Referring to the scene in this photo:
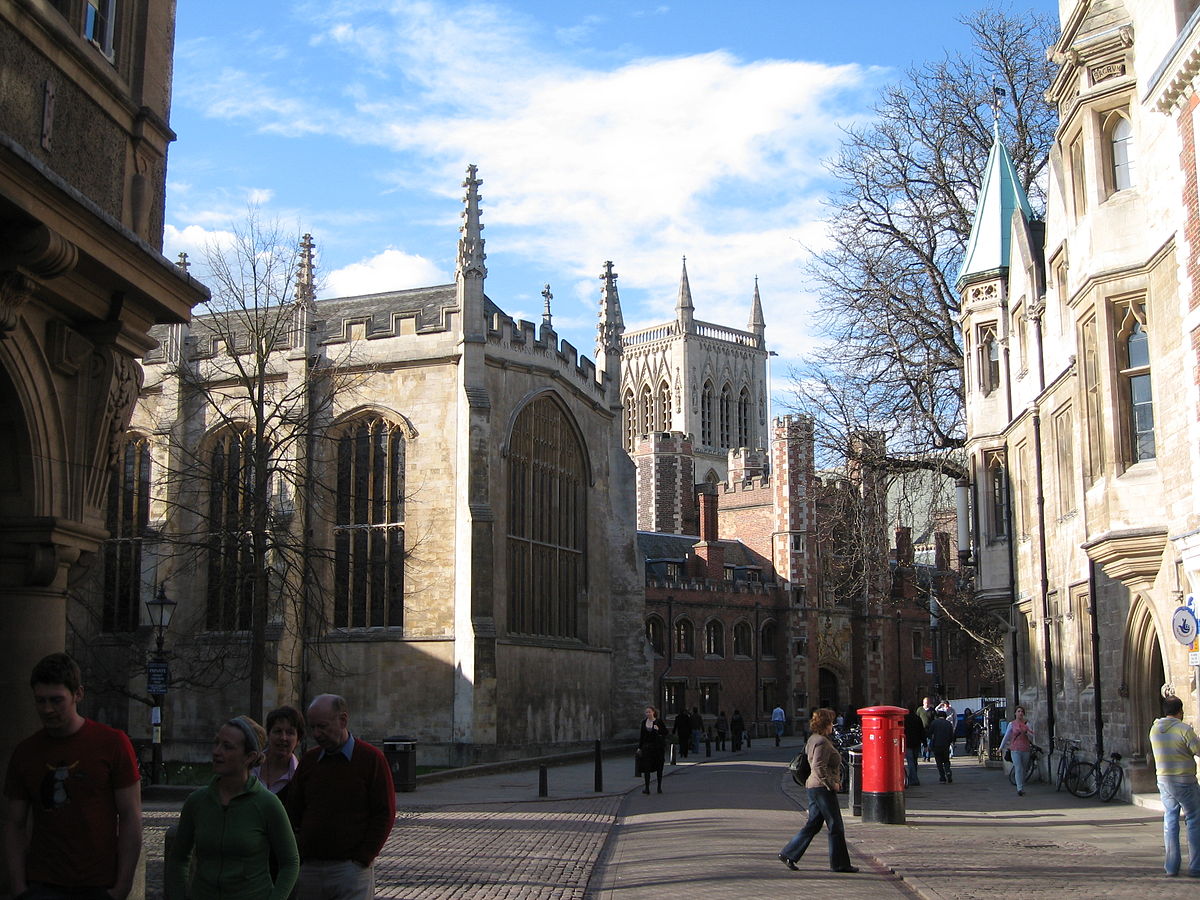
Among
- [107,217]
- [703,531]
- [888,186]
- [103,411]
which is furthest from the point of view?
[703,531]

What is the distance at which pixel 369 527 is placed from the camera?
30469 millimetres

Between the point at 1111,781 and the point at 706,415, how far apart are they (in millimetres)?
85543

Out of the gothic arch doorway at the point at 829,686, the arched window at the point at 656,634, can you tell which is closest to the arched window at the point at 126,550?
the arched window at the point at 656,634

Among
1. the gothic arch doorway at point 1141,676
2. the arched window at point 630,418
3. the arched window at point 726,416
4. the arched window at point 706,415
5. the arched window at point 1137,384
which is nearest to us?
the arched window at point 1137,384

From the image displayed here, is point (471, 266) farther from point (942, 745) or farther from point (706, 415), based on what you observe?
point (706, 415)

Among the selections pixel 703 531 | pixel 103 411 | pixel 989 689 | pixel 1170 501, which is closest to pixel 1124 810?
pixel 1170 501

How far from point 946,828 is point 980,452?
1129 cm

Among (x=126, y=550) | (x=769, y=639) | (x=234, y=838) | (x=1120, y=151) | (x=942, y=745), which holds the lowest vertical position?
(x=942, y=745)

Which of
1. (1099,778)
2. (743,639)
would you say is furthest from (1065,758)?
(743,639)

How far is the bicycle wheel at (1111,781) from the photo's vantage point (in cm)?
1731

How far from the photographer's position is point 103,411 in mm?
8516

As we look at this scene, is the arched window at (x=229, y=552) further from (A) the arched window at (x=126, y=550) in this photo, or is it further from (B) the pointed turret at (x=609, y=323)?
(B) the pointed turret at (x=609, y=323)

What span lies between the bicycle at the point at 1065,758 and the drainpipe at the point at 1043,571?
5.22ft

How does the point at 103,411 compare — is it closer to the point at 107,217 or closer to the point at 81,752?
the point at 107,217
